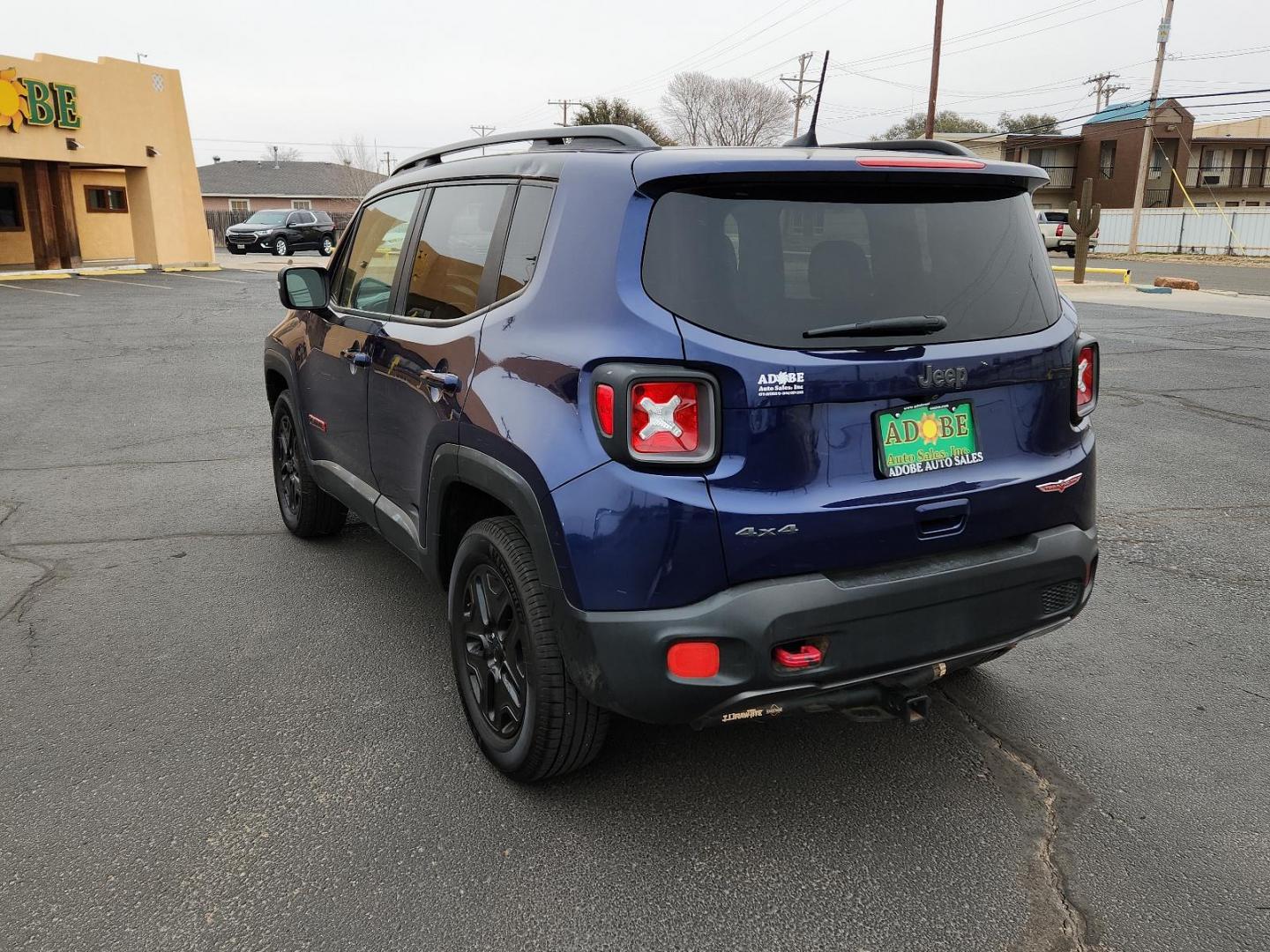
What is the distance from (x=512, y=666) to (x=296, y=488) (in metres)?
2.83

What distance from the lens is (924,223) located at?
2838 millimetres

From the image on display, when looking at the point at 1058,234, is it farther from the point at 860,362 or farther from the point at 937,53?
the point at 860,362

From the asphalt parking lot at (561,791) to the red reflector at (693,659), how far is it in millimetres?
593

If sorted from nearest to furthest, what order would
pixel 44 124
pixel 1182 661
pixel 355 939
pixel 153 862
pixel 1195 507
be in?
pixel 355 939 < pixel 153 862 < pixel 1182 661 < pixel 1195 507 < pixel 44 124

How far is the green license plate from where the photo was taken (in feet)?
8.65

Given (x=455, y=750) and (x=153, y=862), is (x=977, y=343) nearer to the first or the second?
(x=455, y=750)

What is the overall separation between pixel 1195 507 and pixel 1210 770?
3308mm

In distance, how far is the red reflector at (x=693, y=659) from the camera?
2.48 metres

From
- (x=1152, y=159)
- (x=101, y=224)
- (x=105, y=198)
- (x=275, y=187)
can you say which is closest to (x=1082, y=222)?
(x=105, y=198)

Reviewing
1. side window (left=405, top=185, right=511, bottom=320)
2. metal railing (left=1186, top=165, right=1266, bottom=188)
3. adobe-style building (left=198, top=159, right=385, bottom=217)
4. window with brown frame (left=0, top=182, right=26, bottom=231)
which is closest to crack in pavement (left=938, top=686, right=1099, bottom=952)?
side window (left=405, top=185, right=511, bottom=320)

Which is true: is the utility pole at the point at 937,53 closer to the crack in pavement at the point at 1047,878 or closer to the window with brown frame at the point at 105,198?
the window with brown frame at the point at 105,198

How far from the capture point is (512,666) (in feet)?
9.92

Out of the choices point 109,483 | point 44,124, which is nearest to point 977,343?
point 109,483

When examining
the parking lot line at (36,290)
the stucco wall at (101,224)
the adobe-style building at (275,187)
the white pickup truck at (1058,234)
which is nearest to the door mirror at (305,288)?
the parking lot line at (36,290)
